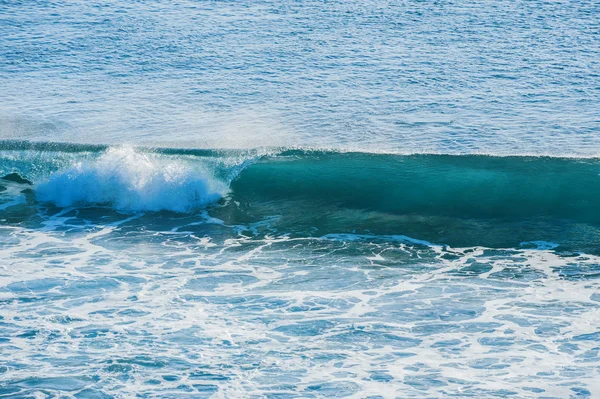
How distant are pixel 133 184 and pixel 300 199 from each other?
2775 mm

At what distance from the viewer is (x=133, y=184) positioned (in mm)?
14914

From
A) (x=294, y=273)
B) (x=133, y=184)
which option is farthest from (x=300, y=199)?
(x=294, y=273)

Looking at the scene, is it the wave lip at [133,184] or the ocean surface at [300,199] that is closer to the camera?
the ocean surface at [300,199]

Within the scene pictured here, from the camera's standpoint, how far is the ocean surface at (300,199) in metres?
9.88

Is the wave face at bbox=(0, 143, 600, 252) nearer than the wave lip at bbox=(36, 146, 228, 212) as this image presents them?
Yes

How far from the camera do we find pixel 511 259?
12.6m

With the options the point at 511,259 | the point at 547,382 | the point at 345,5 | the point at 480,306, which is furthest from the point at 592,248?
the point at 345,5

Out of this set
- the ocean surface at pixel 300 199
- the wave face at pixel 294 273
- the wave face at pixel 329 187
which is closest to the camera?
the wave face at pixel 294 273

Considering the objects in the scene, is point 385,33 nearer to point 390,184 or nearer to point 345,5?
point 345,5

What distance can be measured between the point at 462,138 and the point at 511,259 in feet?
12.0

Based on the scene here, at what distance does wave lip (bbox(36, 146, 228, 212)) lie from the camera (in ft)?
48.3

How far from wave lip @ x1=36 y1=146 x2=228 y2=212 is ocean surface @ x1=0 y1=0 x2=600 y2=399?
5 cm

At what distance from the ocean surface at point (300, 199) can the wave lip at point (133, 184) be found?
0.05 m

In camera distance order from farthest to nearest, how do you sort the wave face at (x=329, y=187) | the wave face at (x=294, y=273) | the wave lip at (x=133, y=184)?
1. the wave lip at (x=133, y=184)
2. the wave face at (x=329, y=187)
3. the wave face at (x=294, y=273)
